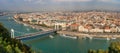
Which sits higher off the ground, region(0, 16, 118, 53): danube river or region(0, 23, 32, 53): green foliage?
region(0, 23, 32, 53): green foliage

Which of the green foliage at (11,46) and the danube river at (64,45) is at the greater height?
the green foliage at (11,46)

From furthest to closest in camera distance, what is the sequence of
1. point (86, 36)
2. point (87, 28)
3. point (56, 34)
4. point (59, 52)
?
point (87, 28)
point (56, 34)
point (86, 36)
point (59, 52)

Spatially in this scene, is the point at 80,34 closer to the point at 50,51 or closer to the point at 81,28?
the point at 81,28

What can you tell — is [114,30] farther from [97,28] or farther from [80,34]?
[80,34]

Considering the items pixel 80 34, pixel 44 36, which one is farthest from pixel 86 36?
pixel 44 36

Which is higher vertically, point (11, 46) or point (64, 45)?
point (11, 46)

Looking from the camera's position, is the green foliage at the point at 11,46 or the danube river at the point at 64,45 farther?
the danube river at the point at 64,45

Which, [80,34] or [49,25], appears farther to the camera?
[49,25]

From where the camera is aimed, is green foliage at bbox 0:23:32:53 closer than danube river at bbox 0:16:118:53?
Yes

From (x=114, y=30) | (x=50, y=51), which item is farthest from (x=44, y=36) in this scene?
(x=50, y=51)

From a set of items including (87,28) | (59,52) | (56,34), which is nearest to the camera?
(59,52)

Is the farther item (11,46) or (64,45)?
(64,45)
